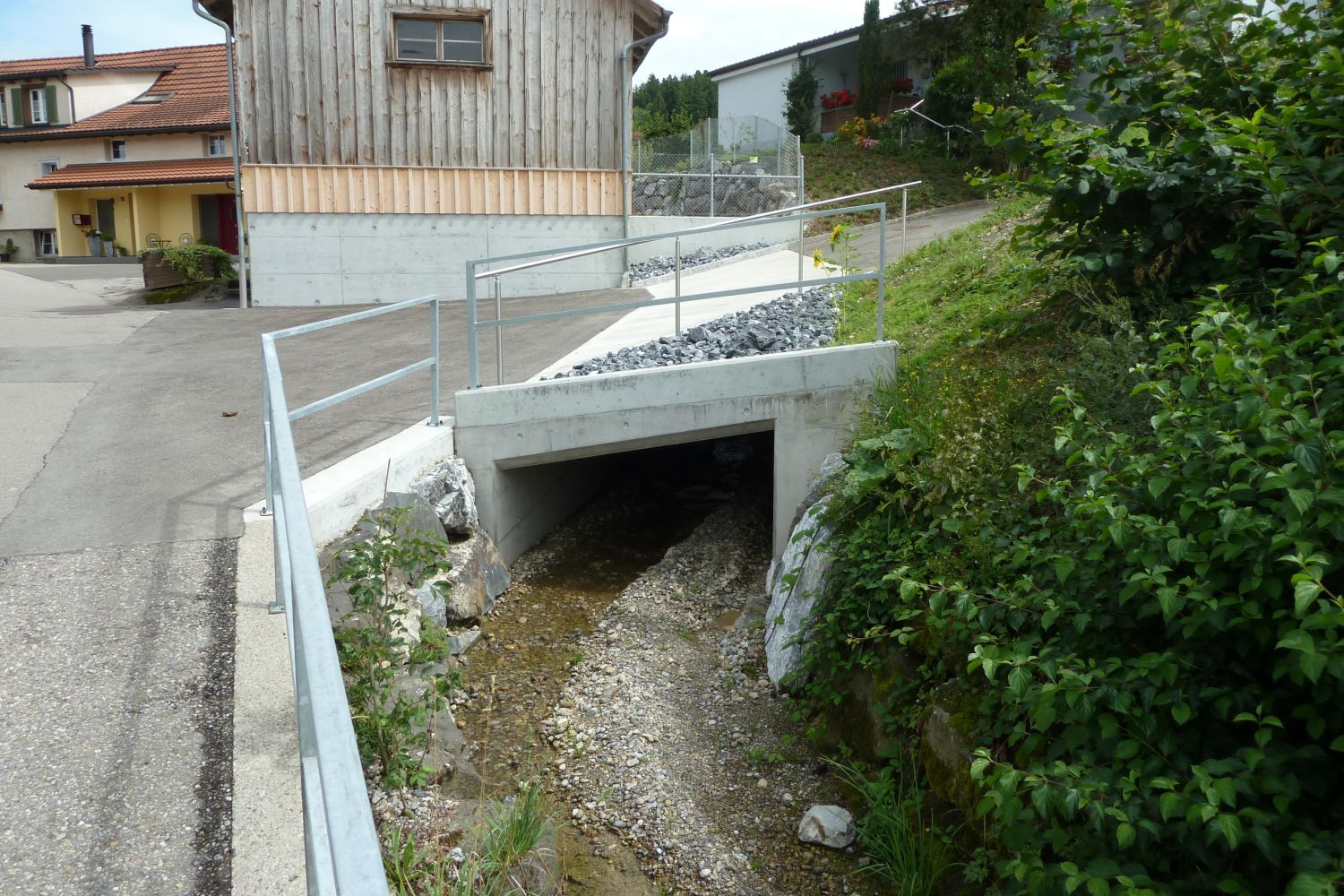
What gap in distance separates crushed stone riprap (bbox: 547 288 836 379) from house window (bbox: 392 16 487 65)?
685cm

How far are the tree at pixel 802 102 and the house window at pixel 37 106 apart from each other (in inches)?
1059

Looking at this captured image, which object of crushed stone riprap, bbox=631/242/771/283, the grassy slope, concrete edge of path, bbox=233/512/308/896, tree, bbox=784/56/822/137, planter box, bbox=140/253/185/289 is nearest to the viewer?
concrete edge of path, bbox=233/512/308/896

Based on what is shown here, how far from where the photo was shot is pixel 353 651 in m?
4.89

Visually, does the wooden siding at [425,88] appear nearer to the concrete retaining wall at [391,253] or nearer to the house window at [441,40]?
the house window at [441,40]

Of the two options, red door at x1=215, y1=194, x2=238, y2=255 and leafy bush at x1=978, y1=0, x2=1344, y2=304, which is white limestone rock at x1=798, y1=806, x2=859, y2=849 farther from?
red door at x1=215, y1=194, x2=238, y2=255

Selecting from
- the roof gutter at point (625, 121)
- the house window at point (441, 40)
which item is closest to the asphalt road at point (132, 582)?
the roof gutter at point (625, 121)

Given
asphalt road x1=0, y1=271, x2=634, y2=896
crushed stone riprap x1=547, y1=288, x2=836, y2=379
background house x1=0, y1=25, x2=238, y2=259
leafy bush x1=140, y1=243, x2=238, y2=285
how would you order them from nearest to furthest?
asphalt road x1=0, y1=271, x2=634, y2=896, crushed stone riprap x1=547, y1=288, x2=836, y2=379, leafy bush x1=140, y1=243, x2=238, y2=285, background house x1=0, y1=25, x2=238, y2=259

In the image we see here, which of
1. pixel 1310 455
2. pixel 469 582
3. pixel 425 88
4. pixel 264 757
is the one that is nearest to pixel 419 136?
pixel 425 88

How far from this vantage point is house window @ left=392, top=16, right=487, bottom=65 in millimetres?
14461

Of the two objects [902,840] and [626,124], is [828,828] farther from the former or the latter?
[626,124]

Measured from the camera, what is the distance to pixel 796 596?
6832 mm

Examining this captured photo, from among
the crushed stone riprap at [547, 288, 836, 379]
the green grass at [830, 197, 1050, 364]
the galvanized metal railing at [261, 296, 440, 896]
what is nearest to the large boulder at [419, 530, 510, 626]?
the crushed stone riprap at [547, 288, 836, 379]

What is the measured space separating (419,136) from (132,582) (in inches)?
443

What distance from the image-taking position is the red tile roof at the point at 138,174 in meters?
30.5
